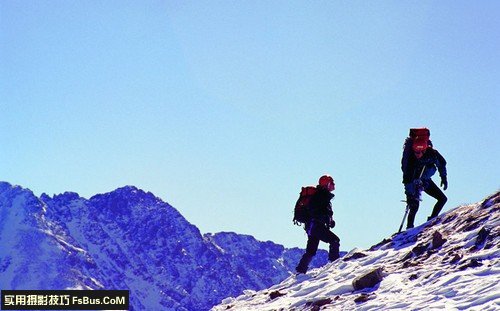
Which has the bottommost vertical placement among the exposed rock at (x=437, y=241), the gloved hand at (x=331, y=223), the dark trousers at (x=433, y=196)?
the exposed rock at (x=437, y=241)

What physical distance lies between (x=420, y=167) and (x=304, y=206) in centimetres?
340

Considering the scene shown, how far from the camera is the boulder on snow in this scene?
47.2 ft

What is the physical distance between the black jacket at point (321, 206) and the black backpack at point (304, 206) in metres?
0.24

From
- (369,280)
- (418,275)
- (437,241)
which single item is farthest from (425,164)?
(418,275)

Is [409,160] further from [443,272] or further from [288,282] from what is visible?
[443,272]

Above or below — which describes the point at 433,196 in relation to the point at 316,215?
above

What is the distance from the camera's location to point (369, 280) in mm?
Answer: 14430

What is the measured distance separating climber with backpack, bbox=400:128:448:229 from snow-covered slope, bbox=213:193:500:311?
1202 millimetres

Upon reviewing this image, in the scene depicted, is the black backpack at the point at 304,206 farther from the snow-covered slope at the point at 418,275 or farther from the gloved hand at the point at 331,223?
the snow-covered slope at the point at 418,275

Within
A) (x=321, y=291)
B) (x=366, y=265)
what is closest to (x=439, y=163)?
(x=366, y=265)

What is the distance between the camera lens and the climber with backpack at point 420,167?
758 inches

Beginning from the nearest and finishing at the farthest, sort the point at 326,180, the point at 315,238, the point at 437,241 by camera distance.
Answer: the point at 437,241, the point at 326,180, the point at 315,238

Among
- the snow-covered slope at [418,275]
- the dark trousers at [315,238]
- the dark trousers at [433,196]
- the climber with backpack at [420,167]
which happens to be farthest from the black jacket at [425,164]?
the dark trousers at [315,238]

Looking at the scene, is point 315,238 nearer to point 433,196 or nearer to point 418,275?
point 433,196
